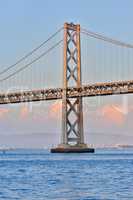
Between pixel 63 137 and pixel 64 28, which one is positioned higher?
pixel 64 28

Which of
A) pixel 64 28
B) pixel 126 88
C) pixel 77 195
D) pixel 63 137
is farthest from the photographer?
pixel 64 28

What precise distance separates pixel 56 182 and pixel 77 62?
1583 inches

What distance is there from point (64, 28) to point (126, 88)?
13.8 metres

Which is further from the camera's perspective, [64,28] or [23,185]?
[64,28]

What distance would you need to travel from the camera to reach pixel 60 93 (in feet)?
217

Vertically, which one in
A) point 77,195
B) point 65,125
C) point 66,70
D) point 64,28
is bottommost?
point 77,195

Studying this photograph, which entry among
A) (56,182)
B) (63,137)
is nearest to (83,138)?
(63,137)

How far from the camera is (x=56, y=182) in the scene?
1113 inches

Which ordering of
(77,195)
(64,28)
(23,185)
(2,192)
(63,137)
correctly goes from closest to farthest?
1. (77,195)
2. (2,192)
3. (23,185)
4. (63,137)
5. (64,28)

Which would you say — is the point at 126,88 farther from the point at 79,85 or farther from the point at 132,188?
the point at 132,188

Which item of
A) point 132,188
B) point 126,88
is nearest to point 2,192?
point 132,188

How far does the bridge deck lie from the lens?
200 ft

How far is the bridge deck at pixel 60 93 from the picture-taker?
6091 centimetres

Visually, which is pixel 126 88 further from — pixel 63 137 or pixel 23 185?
pixel 23 185
